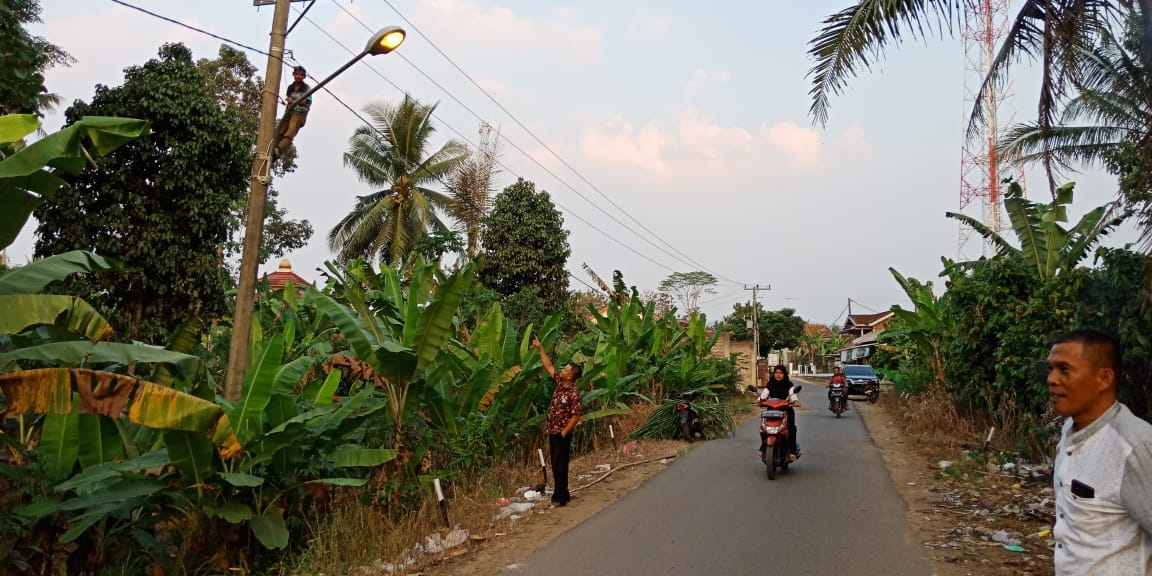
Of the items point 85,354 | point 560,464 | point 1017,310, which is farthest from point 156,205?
point 1017,310

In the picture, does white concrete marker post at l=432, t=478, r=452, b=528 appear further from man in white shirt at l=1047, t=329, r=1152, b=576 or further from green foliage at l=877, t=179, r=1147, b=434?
green foliage at l=877, t=179, r=1147, b=434

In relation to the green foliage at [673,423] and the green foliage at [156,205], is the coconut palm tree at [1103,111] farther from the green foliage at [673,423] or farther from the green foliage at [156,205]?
the green foliage at [156,205]

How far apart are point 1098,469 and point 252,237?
7.44 meters

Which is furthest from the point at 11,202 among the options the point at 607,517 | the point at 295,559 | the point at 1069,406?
the point at 1069,406

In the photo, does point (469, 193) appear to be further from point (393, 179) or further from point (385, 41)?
point (385, 41)

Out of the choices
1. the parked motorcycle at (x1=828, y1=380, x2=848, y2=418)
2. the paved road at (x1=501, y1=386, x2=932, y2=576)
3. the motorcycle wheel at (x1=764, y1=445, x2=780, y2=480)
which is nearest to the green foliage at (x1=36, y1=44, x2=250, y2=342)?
the paved road at (x1=501, y1=386, x2=932, y2=576)

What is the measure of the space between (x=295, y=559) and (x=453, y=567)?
4.80 ft

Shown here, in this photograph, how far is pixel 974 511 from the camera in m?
8.75

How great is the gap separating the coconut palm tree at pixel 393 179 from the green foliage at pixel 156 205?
14517mm

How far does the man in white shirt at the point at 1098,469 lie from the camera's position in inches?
98.1

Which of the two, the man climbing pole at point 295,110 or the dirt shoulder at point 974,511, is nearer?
the dirt shoulder at point 974,511

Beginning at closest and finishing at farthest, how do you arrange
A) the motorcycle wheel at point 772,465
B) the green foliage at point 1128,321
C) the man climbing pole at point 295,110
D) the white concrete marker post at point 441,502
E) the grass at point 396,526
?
the grass at point 396,526 < the green foliage at point 1128,321 < the white concrete marker post at point 441,502 < the man climbing pole at point 295,110 < the motorcycle wheel at point 772,465

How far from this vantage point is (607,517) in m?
8.59

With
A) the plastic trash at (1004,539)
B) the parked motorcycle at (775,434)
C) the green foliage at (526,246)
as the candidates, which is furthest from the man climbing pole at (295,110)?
the green foliage at (526,246)
